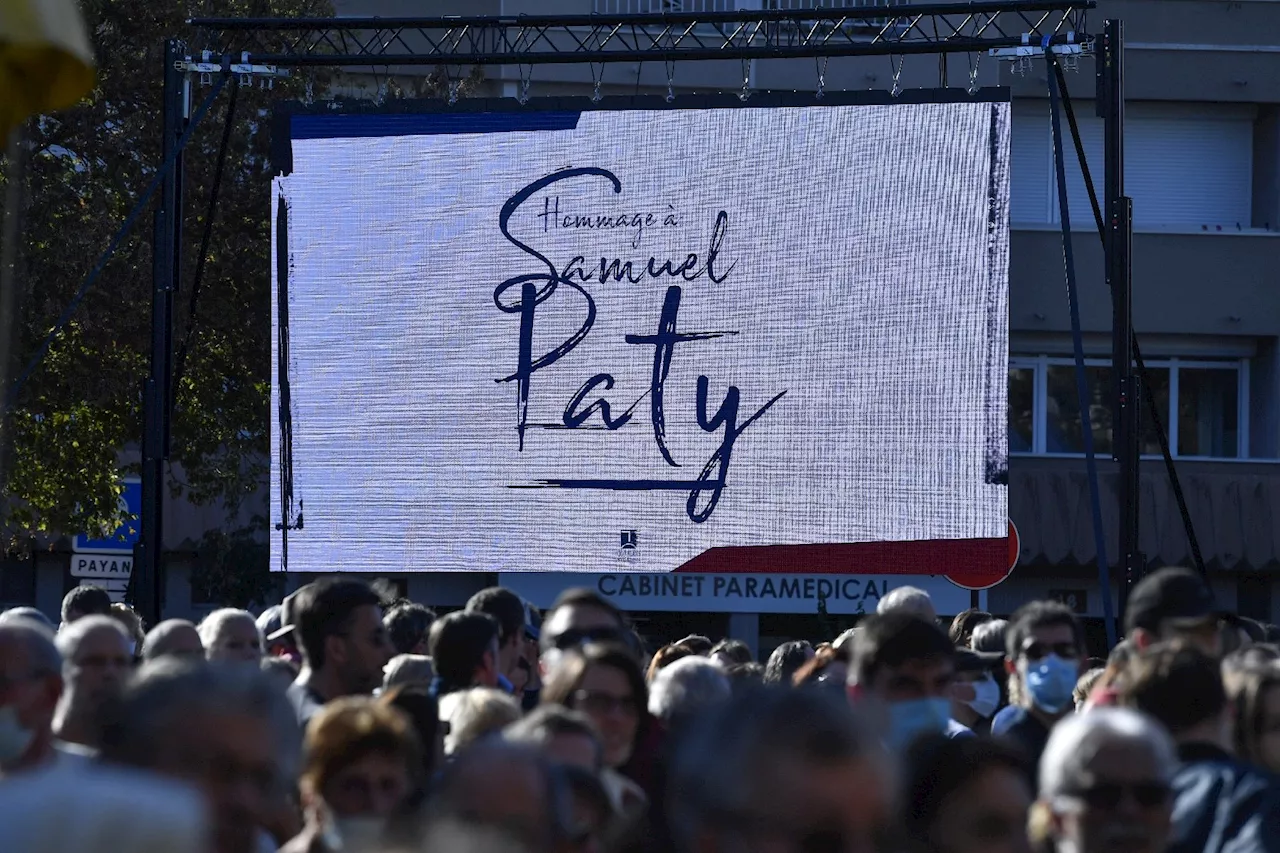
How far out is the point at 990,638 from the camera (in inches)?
277

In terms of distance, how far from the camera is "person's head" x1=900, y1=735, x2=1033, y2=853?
3.14 meters

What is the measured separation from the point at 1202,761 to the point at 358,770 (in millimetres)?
1685

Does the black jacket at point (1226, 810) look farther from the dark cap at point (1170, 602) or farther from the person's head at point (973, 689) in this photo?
the person's head at point (973, 689)

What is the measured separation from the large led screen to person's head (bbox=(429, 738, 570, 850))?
936 cm

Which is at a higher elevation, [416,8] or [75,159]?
[416,8]

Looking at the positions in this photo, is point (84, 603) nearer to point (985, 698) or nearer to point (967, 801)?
point (985, 698)

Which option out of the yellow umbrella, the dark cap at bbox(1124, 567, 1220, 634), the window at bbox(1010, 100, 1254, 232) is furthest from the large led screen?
the yellow umbrella

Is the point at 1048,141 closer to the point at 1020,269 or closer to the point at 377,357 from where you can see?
the point at 1020,269

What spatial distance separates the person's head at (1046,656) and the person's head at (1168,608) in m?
0.28

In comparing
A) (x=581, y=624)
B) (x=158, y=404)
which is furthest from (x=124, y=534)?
(x=581, y=624)

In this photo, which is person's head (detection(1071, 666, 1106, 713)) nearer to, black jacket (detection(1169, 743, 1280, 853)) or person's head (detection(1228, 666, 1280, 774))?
person's head (detection(1228, 666, 1280, 774))

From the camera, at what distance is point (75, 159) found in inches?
644

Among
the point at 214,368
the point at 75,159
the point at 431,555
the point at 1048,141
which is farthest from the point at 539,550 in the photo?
the point at 1048,141

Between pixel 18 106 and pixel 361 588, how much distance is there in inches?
98.1
